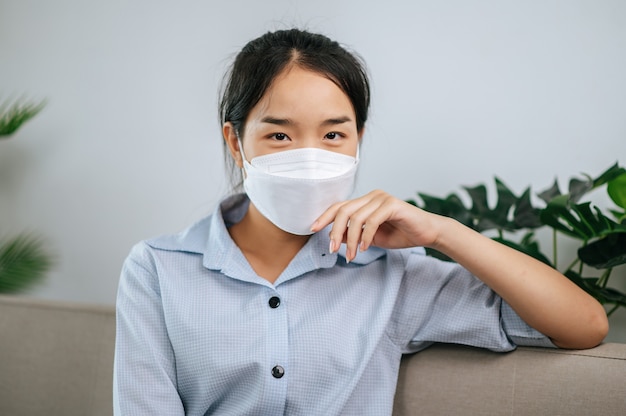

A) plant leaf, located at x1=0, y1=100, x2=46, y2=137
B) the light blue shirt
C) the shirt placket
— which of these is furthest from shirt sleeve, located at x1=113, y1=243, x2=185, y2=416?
plant leaf, located at x1=0, y1=100, x2=46, y2=137

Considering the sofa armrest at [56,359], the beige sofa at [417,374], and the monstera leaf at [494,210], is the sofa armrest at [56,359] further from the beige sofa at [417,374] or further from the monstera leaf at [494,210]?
the monstera leaf at [494,210]

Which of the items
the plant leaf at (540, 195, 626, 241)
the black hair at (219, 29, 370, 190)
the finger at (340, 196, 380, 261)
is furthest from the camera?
the plant leaf at (540, 195, 626, 241)

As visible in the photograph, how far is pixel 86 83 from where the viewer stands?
87.9 inches

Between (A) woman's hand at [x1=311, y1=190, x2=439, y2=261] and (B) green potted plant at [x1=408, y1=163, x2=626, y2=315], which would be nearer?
(A) woman's hand at [x1=311, y1=190, x2=439, y2=261]

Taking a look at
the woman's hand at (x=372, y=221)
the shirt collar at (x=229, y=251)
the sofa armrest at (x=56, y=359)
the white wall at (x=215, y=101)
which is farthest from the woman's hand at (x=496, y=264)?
the sofa armrest at (x=56, y=359)

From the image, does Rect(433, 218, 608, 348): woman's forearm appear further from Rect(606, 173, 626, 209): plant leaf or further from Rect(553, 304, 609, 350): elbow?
Rect(606, 173, 626, 209): plant leaf

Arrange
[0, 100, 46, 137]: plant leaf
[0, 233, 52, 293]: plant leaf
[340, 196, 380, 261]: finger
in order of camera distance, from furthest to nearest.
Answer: [0, 233, 52, 293]: plant leaf, [0, 100, 46, 137]: plant leaf, [340, 196, 380, 261]: finger

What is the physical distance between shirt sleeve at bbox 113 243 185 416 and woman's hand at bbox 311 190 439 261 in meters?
0.35

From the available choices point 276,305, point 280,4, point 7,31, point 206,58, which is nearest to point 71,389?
point 276,305

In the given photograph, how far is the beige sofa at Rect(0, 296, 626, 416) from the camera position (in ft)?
3.73

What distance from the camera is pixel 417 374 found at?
1.30 metres

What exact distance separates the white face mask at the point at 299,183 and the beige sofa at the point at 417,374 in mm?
381

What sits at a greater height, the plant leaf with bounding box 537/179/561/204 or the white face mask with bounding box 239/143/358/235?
the white face mask with bounding box 239/143/358/235

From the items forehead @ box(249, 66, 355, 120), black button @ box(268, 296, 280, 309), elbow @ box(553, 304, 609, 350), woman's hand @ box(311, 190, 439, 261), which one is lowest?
elbow @ box(553, 304, 609, 350)
